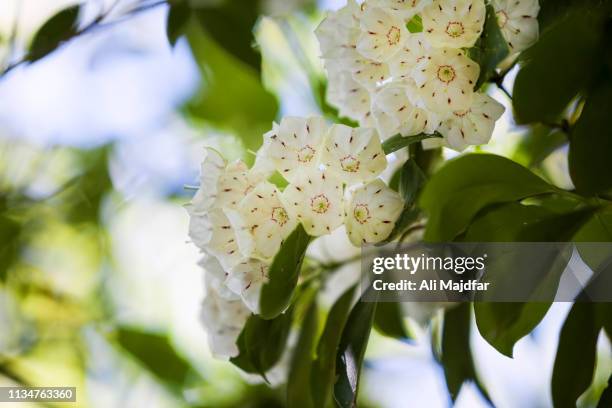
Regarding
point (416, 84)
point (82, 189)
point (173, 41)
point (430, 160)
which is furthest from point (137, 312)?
point (416, 84)

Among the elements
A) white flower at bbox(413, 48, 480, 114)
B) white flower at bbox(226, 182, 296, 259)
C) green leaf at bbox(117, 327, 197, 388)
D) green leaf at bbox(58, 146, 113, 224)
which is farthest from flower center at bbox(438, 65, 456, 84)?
green leaf at bbox(58, 146, 113, 224)

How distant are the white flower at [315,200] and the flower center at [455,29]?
19cm

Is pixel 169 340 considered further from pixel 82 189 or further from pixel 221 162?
pixel 221 162

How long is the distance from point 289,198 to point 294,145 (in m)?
0.06

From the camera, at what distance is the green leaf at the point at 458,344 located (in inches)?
36.6

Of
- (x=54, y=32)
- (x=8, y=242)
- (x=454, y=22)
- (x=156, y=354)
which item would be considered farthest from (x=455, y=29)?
(x=8, y=242)

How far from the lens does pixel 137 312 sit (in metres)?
1.52

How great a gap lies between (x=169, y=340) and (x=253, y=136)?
0.41m

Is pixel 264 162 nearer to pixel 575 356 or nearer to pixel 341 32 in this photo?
pixel 341 32

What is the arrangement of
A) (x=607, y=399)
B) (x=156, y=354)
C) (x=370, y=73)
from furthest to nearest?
(x=156, y=354) → (x=370, y=73) → (x=607, y=399)

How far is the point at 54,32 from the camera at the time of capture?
42.2 inches

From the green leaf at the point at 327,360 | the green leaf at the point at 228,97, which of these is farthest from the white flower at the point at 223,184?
the green leaf at the point at 228,97

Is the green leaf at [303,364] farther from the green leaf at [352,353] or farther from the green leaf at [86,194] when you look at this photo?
the green leaf at [86,194]

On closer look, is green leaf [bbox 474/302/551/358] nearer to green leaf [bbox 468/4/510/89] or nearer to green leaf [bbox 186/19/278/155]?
green leaf [bbox 468/4/510/89]
